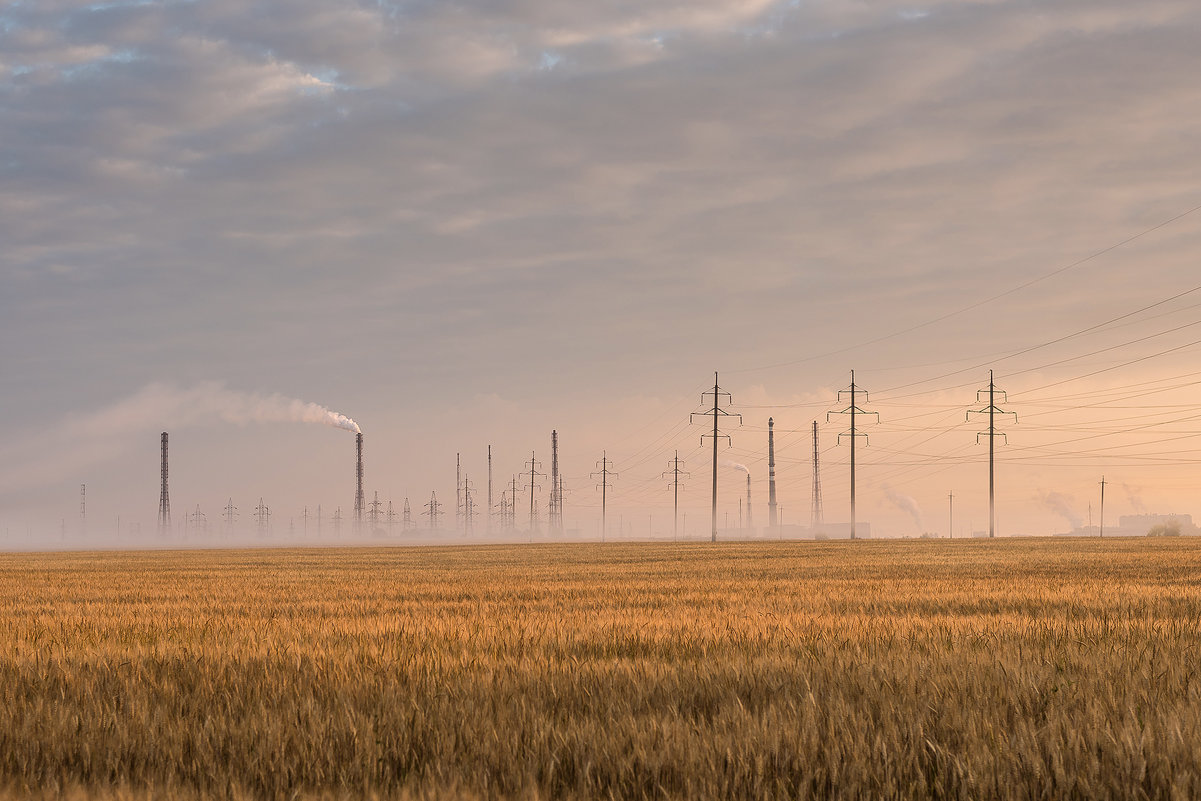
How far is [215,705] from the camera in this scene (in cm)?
688

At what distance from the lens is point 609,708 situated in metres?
6.21

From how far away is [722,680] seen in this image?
7.32 meters

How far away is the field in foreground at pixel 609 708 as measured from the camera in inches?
182

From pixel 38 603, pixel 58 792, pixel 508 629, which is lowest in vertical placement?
pixel 38 603

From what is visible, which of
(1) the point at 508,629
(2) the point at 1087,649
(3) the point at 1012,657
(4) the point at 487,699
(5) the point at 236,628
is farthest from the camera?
(5) the point at 236,628

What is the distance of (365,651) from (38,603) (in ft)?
51.9

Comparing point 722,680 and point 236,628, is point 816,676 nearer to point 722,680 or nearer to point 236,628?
point 722,680

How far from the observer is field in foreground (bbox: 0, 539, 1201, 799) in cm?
462

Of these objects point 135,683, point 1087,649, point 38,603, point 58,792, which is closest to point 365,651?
point 135,683

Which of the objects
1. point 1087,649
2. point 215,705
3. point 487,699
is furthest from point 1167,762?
point 215,705

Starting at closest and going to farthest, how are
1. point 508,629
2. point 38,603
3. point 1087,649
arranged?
point 1087,649 → point 508,629 → point 38,603

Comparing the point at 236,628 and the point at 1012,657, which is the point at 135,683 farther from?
the point at 1012,657

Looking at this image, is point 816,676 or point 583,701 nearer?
point 583,701

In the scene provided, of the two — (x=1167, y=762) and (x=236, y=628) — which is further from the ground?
(x=1167, y=762)
